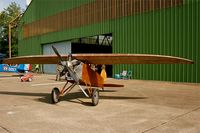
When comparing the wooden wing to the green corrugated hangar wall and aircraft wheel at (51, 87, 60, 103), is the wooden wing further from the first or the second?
the green corrugated hangar wall

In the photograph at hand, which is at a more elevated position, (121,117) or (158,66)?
(158,66)

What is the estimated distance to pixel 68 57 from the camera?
1002cm

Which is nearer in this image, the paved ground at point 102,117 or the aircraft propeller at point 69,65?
the paved ground at point 102,117

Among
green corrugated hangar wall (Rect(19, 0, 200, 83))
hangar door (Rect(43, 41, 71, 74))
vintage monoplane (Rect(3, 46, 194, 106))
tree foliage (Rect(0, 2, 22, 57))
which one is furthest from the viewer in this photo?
tree foliage (Rect(0, 2, 22, 57))

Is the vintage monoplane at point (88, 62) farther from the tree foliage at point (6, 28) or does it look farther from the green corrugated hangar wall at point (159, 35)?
the tree foliage at point (6, 28)

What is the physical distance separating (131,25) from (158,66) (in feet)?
15.5

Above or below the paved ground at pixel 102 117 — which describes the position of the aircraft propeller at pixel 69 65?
above

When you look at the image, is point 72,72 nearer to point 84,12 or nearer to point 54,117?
point 54,117

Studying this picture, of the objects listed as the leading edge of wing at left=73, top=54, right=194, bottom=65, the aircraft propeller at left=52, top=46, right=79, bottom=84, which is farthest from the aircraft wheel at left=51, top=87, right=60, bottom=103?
the leading edge of wing at left=73, top=54, right=194, bottom=65

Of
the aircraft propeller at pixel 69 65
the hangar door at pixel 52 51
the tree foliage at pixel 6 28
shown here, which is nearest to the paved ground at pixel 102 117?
the aircraft propeller at pixel 69 65

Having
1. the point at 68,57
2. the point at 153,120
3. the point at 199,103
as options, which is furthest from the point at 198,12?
the point at 153,120

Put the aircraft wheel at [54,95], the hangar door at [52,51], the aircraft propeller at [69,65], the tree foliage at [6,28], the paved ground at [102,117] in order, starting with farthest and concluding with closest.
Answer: the tree foliage at [6,28] → the hangar door at [52,51] → the aircraft wheel at [54,95] → the aircraft propeller at [69,65] → the paved ground at [102,117]

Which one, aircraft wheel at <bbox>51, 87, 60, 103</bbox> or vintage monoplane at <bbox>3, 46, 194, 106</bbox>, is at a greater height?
Answer: vintage monoplane at <bbox>3, 46, 194, 106</bbox>

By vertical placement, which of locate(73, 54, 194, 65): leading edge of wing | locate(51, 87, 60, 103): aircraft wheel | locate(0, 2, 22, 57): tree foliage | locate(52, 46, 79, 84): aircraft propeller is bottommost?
locate(51, 87, 60, 103): aircraft wheel
